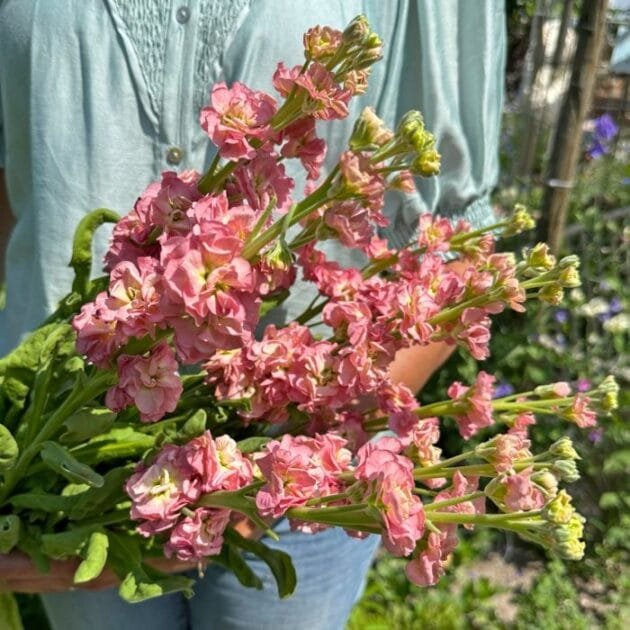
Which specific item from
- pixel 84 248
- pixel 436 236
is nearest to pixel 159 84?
pixel 84 248

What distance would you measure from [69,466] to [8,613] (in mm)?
288

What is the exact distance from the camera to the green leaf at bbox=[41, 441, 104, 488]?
47cm

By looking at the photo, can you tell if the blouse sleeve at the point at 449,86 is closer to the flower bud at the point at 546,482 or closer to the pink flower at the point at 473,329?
the pink flower at the point at 473,329

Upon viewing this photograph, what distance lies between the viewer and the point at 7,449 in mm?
551

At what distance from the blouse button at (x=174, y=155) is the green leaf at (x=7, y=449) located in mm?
280

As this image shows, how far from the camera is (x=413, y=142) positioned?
41 cm

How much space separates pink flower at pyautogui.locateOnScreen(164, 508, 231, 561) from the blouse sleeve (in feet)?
1.27

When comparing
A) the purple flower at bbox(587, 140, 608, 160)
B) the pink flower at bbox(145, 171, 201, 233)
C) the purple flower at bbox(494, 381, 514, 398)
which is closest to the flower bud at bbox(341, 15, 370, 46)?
the pink flower at bbox(145, 171, 201, 233)

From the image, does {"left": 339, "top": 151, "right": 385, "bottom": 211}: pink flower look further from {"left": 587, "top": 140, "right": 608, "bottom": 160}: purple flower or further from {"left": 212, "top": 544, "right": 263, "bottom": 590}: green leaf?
{"left": 587, "top": 140, "right": 608, "bottom": 160}: purple flower

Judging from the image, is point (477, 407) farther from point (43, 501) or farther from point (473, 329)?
point (43, 501)

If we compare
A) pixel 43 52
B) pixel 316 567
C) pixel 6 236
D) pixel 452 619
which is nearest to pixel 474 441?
pixel 452 619

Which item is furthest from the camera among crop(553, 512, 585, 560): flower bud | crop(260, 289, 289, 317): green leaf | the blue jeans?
the blue jeans

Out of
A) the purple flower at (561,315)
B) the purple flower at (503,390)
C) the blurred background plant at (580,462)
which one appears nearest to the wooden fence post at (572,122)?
the blurred background plant at (580,462)

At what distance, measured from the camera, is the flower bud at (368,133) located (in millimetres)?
426
